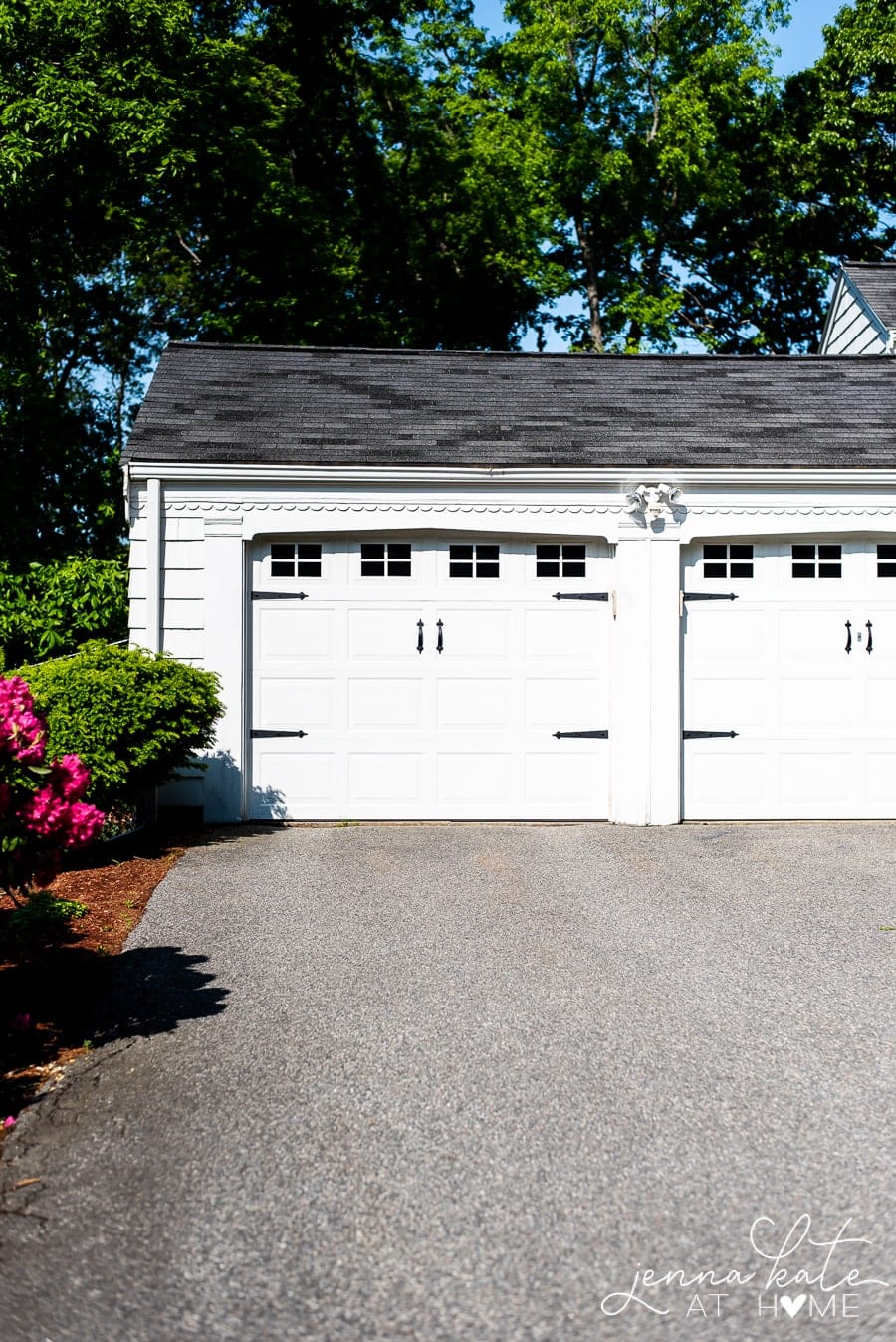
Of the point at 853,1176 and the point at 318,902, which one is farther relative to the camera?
the point at 318,902

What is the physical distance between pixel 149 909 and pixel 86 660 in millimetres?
2682

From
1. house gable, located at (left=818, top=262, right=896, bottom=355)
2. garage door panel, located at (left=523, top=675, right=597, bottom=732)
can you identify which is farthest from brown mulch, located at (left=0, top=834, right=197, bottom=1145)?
house gable, located at (left=818, top=262, right=896, bottom=355)

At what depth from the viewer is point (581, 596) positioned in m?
10.5

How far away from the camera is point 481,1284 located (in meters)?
2.90

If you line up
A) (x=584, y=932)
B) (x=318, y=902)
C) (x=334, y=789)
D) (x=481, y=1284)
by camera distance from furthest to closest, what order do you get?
(x=334, y=789)
(x=318, y=902)
(x=584, y=932)
(x=481, y=1284)

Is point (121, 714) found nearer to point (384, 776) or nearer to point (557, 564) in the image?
point (384, 776)

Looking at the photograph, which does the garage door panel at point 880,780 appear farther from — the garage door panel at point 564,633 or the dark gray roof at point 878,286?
the dark gray roof at point 878,286

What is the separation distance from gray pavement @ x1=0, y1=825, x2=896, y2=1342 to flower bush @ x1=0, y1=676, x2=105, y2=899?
2.63 ft

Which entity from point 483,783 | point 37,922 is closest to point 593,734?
point 483,783

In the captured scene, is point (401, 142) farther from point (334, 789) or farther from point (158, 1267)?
point (158, 1267)

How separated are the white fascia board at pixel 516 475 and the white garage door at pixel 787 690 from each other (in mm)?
623

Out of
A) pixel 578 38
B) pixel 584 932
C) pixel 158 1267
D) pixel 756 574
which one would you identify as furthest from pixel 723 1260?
pixel 578 38

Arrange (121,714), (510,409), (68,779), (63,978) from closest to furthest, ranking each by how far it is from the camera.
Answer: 1. (68,779)
2. (63,978)
3. (121,714)
4. (510,409)

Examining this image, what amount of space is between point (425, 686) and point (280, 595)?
4.88 feet
